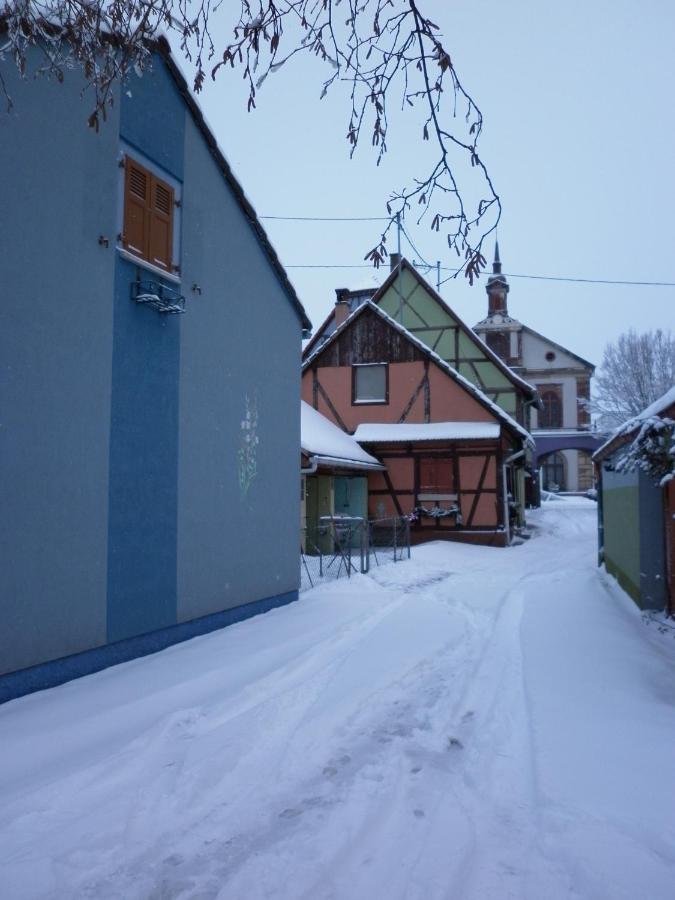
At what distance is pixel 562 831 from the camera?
3.28 metres

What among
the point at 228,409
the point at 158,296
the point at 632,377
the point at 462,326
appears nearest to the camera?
the point at 158,296

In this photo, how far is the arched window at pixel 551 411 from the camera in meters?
39.8

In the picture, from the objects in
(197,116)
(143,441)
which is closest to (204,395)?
(143,441)

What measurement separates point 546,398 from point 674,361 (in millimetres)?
9217

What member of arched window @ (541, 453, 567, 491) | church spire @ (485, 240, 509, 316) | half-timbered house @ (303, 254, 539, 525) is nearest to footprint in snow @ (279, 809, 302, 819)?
half-timbered house @ (303, 254, 539, 525)

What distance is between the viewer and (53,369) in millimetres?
5555

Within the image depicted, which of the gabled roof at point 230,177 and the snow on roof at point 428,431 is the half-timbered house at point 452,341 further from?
the gabled roof at point 230,177

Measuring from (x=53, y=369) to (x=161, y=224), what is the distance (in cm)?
237

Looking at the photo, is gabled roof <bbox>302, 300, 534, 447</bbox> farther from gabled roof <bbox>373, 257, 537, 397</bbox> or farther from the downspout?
the downspout

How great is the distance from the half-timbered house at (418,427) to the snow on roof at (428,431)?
0.09 feet

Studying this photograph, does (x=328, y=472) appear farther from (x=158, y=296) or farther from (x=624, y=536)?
(x=158, y=296)

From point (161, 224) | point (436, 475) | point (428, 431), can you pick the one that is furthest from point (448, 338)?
point (161, 224)

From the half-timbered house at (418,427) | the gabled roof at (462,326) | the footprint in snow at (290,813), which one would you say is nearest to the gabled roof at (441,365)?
the half-timbered house at (418,427)

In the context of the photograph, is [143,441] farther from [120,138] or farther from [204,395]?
[120,138]
